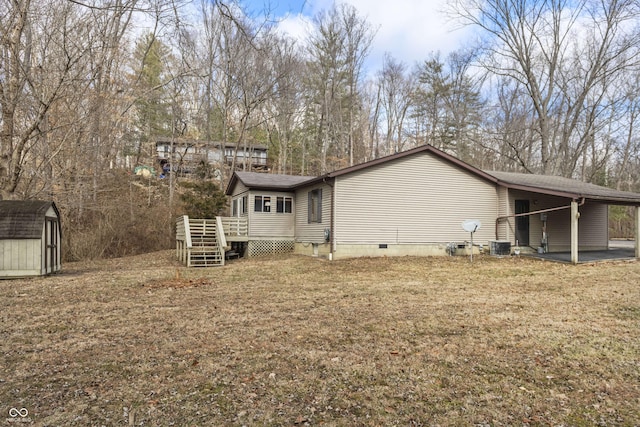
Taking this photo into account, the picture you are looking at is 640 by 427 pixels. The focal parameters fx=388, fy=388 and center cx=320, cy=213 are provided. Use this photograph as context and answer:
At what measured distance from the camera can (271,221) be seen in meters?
17.0

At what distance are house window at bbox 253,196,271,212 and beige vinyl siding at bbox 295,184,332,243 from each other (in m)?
1.25

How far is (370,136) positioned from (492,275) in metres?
23.3

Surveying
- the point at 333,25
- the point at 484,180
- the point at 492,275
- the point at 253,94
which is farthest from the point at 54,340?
the point at 333,25

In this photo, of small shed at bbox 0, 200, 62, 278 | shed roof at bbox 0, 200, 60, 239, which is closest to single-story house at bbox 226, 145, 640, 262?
small shed at bbox 0, 200, 62, 278

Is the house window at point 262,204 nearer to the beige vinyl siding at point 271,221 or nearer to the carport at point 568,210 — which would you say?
the beige vinyl siding at point 271,221

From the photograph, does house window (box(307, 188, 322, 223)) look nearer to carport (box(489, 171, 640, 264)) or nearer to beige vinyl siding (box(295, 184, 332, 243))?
beige vinyl siding (box(295, 184, 332, 243))

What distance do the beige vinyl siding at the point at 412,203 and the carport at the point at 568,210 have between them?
2.69ft

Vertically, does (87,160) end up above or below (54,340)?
above

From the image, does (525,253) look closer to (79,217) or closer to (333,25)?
(79,217)

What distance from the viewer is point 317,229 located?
15.1 meters

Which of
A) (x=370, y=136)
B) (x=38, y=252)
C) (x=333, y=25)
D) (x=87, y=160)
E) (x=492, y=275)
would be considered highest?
(x=333, y=25)

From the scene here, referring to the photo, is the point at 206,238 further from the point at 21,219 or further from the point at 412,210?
the point at 412,210

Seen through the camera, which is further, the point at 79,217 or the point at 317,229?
the point at 79,217

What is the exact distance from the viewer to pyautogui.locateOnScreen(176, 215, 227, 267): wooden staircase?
1349cm
